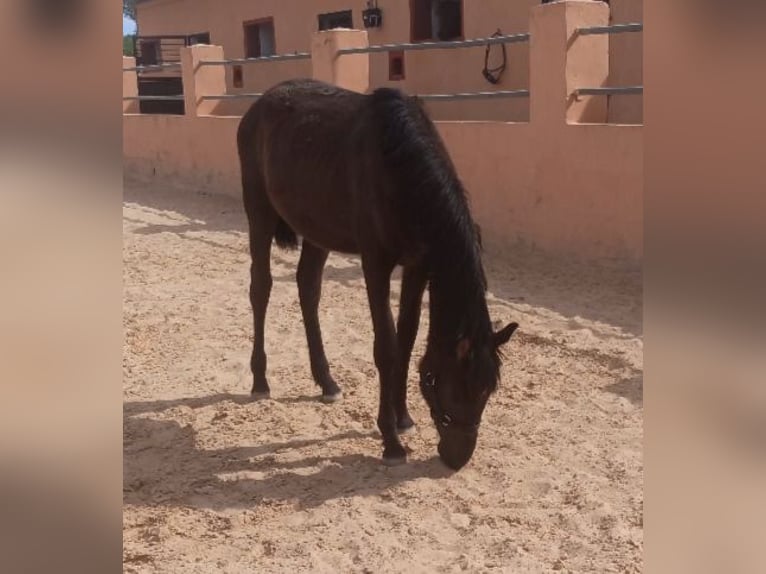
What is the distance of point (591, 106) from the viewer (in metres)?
7.03

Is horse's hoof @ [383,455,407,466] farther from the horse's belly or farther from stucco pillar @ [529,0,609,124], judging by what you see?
stucco pillar @ [529,0,609,124]

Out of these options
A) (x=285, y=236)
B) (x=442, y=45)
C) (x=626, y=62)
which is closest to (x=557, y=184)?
(x=442, y=45)

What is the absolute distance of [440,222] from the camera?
3459 mm

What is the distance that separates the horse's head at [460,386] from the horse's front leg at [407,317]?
1.14ft

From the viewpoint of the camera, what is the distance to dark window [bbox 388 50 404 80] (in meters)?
12.0

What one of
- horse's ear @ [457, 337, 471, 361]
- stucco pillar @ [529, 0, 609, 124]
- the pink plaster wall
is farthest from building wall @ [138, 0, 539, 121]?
horse's ear @ [457, 337, 471, 361]

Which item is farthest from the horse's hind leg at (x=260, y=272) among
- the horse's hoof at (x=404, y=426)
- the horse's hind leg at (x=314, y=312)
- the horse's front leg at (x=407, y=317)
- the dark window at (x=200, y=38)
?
the dark window at (x=200, y=38)

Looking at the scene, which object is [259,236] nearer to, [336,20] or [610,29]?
[610,29]

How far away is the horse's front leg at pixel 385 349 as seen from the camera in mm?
3805

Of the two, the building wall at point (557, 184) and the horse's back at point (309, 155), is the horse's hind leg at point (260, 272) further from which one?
the building wall at point (557, 184)
